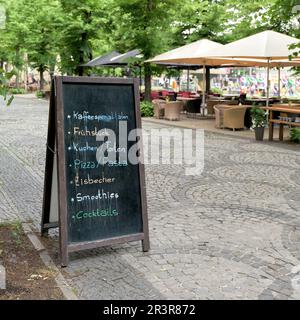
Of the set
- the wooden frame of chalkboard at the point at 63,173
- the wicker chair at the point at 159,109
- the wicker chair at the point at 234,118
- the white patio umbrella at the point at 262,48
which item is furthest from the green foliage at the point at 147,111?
the wooden frame of chalkboard at the point at 63,173

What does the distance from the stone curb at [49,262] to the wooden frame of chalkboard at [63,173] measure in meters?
0.18

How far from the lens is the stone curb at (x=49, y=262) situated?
3831 mm

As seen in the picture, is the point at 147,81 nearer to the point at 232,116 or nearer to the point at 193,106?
the point at 193,106

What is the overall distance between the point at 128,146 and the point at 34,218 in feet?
6.40

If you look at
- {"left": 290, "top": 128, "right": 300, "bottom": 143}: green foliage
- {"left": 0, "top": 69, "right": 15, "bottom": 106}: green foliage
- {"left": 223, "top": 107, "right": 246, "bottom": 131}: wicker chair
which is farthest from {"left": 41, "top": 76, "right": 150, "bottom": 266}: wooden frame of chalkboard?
{"left": 223, "top": 107, "right": 246, "bottom": 131}: wicker chair

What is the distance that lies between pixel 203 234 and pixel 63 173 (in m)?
1.88

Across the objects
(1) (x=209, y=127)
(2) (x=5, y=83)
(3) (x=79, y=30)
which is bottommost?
(1) (x=209, y=127)

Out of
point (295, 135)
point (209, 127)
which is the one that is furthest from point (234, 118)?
point (295, 135)

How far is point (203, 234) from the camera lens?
5395 mm

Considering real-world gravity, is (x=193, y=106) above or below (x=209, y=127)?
above

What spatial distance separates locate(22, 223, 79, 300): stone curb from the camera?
12.6 feet
